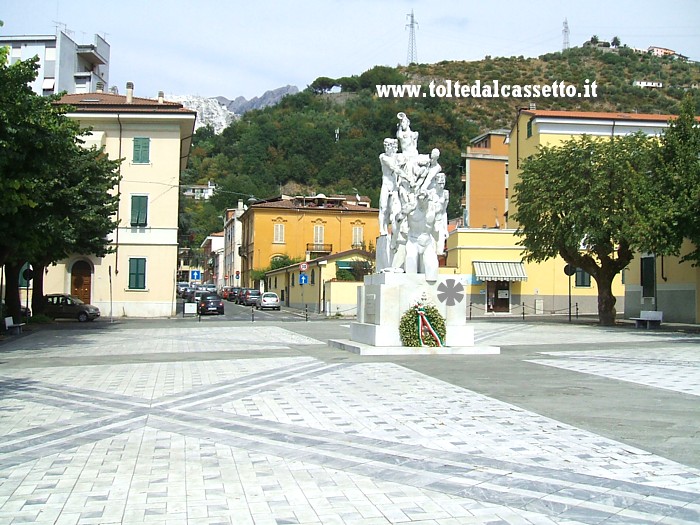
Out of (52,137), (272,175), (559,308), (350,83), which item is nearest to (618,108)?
(272,175)

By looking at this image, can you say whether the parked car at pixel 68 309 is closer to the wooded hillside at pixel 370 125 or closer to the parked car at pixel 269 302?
the parked car at pixel 269 302

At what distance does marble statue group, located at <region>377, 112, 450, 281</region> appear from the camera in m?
19.0

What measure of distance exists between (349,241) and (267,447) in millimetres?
67371

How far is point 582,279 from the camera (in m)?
49.6

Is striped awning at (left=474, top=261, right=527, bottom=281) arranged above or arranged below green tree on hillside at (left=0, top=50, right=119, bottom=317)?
below

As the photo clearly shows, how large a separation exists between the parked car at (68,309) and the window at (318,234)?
36.6m

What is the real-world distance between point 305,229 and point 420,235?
5616cm

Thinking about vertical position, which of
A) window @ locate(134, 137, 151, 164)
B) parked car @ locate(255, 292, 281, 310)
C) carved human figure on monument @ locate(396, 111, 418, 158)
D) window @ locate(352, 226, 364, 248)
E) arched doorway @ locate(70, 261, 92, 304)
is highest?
window @ locate(134, 137, 151, 164)

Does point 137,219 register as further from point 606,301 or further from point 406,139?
point 406,139

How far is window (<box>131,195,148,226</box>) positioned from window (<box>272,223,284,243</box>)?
3062 centimetres

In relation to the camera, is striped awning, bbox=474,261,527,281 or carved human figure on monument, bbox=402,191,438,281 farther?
striped awning, bbox=474,261,527,281

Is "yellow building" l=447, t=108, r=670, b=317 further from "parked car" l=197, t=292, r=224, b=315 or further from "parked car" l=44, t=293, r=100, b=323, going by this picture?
"parked car" l=44, t=293, r=100, b=323

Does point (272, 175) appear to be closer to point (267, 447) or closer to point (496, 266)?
point (496, 266)

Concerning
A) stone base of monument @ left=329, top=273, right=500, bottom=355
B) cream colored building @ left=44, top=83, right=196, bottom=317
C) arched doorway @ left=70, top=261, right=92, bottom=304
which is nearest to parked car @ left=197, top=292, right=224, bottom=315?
cream colored building @ left=44, top=83, right=196, bottom=317
